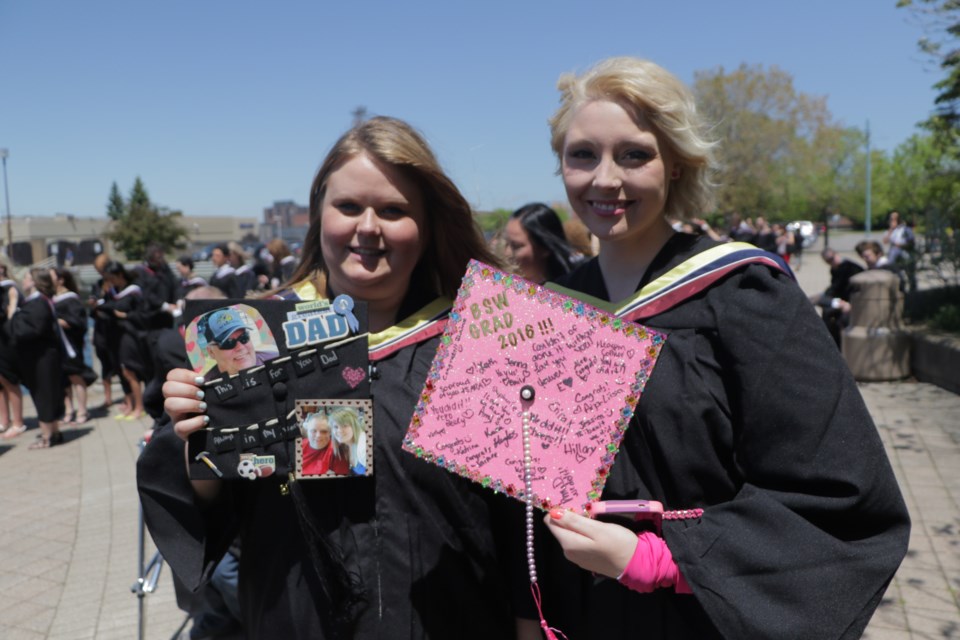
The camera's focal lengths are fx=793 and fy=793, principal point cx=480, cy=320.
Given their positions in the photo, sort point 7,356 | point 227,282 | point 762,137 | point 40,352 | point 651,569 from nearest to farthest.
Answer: point 651,569
point 40,352
point 7,356
point 227,282
point 762,137

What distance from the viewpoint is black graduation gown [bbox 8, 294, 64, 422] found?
337 inches

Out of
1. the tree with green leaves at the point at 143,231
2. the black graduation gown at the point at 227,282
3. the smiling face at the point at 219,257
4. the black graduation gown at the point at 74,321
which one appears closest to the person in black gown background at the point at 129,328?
the black graduation gown at the point at 74,321

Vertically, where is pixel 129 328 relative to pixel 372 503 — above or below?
below

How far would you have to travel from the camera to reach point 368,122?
2238 mm

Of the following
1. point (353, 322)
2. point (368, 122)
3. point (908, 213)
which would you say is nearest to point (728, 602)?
point (353, 322)

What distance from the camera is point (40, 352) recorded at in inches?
341

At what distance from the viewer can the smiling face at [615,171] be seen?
6.15 feet

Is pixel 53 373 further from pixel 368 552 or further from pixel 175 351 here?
pixel 368 552

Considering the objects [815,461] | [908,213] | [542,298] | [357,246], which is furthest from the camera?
[908,213]

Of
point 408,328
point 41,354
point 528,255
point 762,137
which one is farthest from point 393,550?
point 762,137

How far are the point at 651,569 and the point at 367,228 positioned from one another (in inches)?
42.1

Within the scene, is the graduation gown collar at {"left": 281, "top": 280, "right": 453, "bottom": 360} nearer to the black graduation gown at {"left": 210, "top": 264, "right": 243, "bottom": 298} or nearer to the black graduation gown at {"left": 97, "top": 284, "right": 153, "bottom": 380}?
the black graduation gown at {"left": 97, "top": 284, "right": 153, "bottom": 380}

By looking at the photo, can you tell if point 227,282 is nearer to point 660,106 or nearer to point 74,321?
point 74,321

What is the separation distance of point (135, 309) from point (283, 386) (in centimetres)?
873
